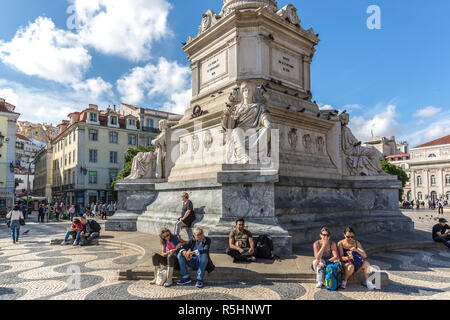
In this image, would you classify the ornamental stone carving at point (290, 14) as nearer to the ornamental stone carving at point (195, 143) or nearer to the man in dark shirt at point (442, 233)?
the ornamental stone carving at point (195, 143)

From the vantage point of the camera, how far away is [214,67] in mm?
11352

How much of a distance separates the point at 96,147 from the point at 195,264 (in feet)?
139

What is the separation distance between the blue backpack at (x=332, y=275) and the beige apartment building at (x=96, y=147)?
3976cm

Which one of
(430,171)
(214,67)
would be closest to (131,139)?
(214,67)

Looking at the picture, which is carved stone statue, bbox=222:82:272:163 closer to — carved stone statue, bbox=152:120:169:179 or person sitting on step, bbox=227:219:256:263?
person sitting on step, bbox=227:219:256:263

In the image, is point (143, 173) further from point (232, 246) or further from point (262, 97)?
point (232, 246)

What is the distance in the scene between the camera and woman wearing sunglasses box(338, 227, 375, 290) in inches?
205

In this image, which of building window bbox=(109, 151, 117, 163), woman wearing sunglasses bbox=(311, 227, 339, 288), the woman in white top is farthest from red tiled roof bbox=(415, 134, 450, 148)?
the woman in white top

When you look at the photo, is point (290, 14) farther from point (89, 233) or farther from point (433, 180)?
point (433, 180)

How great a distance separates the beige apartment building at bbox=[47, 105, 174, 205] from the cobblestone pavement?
117 feet
